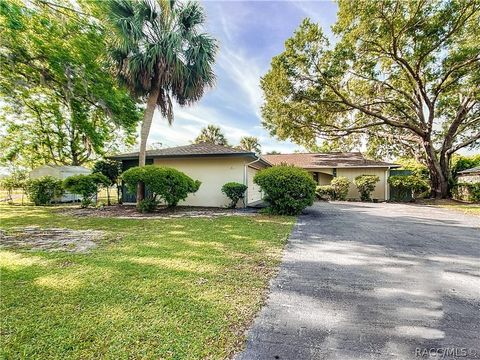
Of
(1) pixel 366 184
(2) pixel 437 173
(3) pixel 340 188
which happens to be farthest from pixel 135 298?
(2) pixel 437 173

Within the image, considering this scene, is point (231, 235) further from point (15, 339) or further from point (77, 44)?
point (77, 44)

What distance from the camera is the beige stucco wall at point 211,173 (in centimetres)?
1204

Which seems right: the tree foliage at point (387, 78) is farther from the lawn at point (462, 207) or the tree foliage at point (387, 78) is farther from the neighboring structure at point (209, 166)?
the neighboring structure at point (209, 166)

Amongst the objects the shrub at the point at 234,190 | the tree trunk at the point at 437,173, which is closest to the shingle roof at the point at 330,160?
the tree trunk at the point at 437,173

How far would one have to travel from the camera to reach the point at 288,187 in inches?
357

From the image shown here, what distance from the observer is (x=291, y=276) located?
3598 mm

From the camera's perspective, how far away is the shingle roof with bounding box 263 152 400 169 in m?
18.6

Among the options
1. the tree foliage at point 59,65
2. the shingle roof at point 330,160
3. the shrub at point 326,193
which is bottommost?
the shrub at point 326,193

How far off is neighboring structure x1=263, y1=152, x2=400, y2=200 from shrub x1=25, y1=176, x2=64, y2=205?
16.0 meters

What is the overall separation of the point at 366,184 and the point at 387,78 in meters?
7.41

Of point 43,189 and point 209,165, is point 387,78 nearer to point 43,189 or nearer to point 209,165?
point 209,165

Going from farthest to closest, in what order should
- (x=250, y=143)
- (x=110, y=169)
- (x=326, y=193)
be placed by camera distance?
(x=250, y=143) < (x=326, y=193) < (x=110, y=169)

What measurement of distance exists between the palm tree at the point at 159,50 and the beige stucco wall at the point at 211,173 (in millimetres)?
2708

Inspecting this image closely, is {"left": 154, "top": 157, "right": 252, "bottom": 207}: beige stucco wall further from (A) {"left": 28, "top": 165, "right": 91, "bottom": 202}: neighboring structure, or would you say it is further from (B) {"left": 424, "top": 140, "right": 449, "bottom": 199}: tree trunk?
(B) {"left": 424, "top": 140, "right": 449, "bottom": 199}: tree trunk
